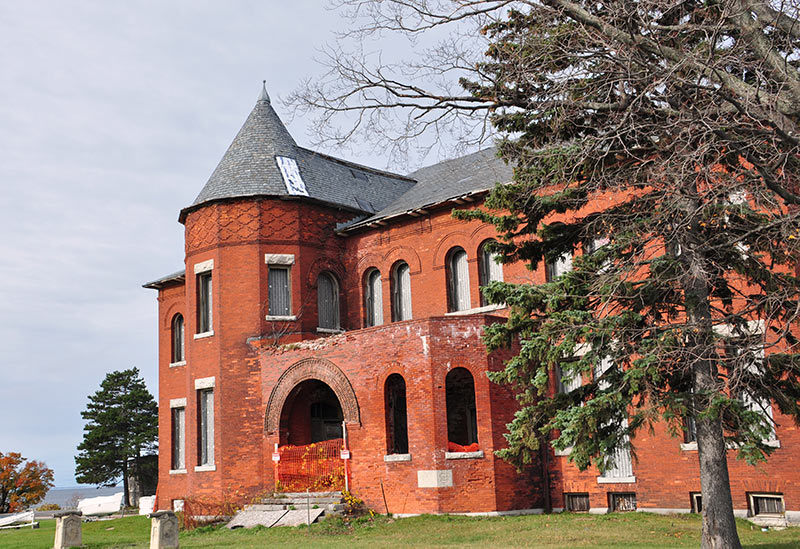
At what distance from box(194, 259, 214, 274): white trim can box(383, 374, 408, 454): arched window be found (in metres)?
7.67

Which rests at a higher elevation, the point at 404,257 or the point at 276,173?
the point at 276,173

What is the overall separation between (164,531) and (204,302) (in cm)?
1123

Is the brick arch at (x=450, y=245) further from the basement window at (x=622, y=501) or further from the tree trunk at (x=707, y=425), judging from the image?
the tree trunk at (x=707, y=425)

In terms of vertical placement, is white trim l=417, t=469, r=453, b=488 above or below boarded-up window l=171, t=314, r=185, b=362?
below

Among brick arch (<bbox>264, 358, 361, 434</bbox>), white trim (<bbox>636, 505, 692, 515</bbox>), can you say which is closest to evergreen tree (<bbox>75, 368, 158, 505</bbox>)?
brick arch (<bbox>264, 358, 361, 434</bbox>)

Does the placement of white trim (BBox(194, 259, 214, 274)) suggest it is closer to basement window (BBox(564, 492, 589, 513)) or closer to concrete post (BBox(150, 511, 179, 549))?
concrete post (BBox(150, 511, 179, 549))

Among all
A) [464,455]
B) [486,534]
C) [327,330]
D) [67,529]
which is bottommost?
[486,534]

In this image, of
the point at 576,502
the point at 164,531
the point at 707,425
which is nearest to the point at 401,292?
the point at 576,502

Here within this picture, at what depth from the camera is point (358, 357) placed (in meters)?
22.0

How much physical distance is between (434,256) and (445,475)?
7.69 meters

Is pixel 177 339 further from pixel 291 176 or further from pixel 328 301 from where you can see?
pixel 291 176

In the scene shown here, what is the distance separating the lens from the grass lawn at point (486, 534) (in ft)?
50.0

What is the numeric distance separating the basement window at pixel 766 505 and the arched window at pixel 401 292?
11683 millimetres

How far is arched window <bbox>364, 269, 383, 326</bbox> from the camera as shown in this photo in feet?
88.2
